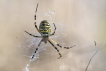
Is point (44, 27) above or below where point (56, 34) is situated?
above

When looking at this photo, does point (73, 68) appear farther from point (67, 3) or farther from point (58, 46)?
point (67, 3)

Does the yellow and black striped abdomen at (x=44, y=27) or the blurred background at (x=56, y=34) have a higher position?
the yellow and black striped abdomen at (x=44, y=27)

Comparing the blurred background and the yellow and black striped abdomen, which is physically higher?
the yellow and black striped abdomen

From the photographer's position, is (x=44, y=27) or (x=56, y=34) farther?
(x=56, y=34)

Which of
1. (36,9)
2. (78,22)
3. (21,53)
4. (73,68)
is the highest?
(36,9)

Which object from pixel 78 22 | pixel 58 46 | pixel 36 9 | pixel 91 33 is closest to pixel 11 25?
pixel 36 9

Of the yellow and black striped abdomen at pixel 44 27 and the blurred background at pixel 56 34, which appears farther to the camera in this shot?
the blurred background at pixel 56 34

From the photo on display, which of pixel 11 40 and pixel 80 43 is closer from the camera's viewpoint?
pixel 11 40

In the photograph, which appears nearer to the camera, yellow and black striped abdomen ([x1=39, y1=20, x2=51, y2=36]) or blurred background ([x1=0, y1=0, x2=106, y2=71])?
yellow and black striped abdomen ([x1=39, y1=20, x2=51, y2=36])
